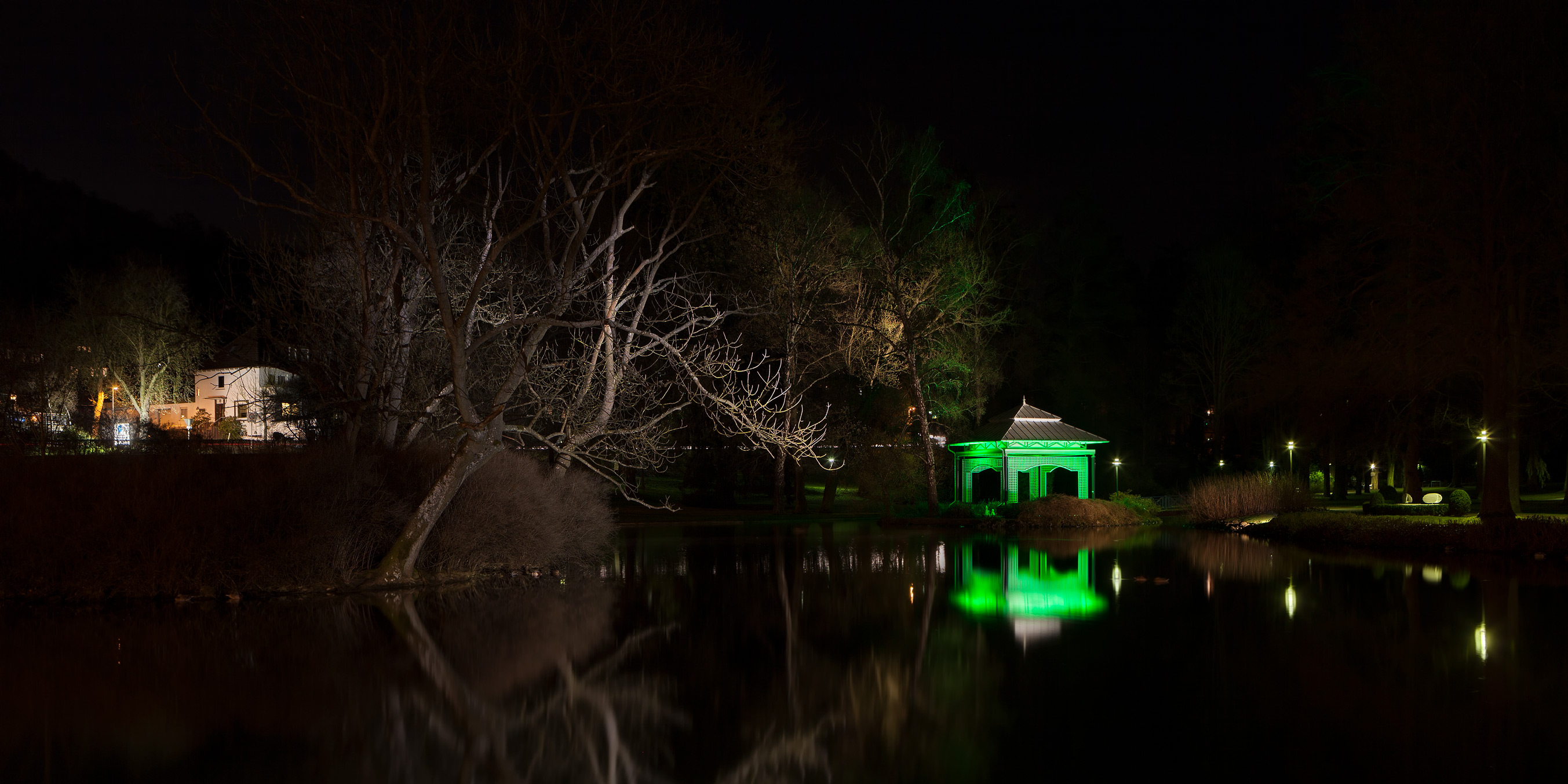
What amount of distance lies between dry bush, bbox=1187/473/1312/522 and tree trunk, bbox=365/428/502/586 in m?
23.0

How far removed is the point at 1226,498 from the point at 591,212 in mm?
21707

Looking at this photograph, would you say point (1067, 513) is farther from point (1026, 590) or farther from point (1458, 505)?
point (1026, 590)

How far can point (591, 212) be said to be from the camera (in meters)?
18.0

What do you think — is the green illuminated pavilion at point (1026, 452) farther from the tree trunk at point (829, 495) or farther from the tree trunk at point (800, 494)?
the tree trunk at point (800, 494)

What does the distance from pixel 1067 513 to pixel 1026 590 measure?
1634 cm

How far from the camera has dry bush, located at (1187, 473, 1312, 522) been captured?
3086cm

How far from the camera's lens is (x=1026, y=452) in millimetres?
35938

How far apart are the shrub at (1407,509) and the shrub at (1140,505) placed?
6179mm

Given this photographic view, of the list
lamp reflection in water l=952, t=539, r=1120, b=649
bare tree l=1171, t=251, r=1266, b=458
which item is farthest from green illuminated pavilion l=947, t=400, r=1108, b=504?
bare tree l=1171, t=251, r=1266, b=458

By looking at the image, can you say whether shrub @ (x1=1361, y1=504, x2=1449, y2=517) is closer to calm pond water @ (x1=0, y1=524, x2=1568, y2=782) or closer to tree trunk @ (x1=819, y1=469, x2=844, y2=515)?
calm pond water @ (x1=0, y1=524, x2=1568, y2=782)

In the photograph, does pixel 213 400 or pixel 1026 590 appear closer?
pixel 1026 590

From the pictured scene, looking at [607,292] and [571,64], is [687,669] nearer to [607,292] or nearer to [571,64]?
[571,64]

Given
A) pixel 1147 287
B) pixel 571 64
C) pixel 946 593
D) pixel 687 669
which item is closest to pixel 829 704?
pixel 687 669

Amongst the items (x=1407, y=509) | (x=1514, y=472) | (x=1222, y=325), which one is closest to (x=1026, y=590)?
(x=1514, y=472)
